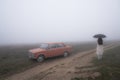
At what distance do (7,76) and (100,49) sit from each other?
8.60 meters

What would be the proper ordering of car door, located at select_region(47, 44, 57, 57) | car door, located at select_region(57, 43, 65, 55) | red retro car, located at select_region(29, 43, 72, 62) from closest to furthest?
1. red retro car, located at select_region(29, 43, 72, 62)
2. car door, located at select_region(47, 44, 57, 57)
3. car door, located at select_region(57, 43, 65, 55)

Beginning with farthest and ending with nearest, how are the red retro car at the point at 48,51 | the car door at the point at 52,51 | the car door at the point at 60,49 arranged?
the car door at the point at 60,49
the car door at the point at 52,51
the red retro car at the point at 48,51

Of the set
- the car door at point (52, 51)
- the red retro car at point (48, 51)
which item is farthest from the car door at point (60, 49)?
the car door at point (52, 51)

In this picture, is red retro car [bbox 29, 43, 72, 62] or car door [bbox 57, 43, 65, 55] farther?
car door [bbox 57, 43, 65, 55]

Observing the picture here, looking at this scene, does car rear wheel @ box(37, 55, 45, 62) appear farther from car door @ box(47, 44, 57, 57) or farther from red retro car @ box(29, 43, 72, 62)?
car door @ box(47, 44, 57, 57)

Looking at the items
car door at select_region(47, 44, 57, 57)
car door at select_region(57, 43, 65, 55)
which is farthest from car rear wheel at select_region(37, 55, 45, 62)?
car door at select_region(57, 43, 65, 55)

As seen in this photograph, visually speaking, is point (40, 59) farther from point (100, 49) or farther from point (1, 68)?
point (100, 49)

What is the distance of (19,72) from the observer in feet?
37.1

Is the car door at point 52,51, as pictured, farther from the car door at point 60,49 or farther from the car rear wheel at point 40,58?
the car rear wheel at point 40,58

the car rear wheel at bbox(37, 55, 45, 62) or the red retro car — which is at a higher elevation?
the red retro car

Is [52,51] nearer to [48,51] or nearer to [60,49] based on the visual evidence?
[48,51]

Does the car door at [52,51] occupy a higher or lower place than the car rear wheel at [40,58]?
higher

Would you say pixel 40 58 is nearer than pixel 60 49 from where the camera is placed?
Yes

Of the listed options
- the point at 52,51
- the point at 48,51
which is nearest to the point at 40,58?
the point at 48,51
